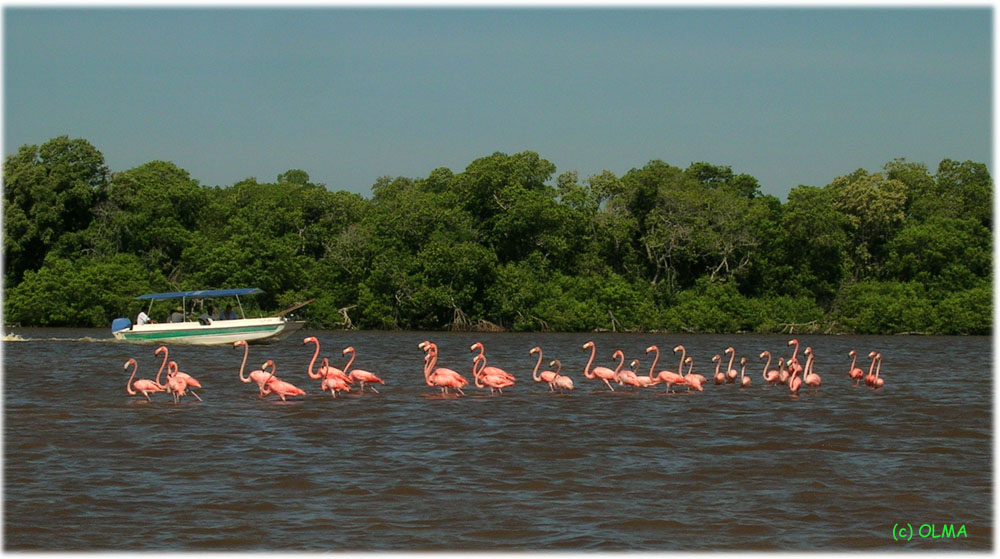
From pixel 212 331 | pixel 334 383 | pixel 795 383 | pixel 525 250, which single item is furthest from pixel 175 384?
pixel 525 250

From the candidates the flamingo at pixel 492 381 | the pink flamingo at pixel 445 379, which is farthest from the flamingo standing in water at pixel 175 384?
the flamingo at pixel 492 381

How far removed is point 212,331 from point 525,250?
25.5 m

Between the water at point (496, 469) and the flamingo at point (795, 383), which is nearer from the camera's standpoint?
the water at point (496, 469)

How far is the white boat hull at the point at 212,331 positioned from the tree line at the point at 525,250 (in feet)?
57.5

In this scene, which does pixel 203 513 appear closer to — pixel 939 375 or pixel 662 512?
pixel 662 512

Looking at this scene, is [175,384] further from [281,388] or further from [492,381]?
[492,381]

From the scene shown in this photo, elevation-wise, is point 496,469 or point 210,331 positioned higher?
point 210,331

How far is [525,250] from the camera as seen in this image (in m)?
63.3

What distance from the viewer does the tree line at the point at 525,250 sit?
5794cm

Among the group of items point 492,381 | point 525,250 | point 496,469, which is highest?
point 525,250

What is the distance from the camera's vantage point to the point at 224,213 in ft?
223

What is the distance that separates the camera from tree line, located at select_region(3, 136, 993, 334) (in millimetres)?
57938

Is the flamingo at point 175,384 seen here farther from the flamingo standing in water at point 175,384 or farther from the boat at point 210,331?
the boat at point 210,331

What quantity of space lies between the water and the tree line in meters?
32.9
